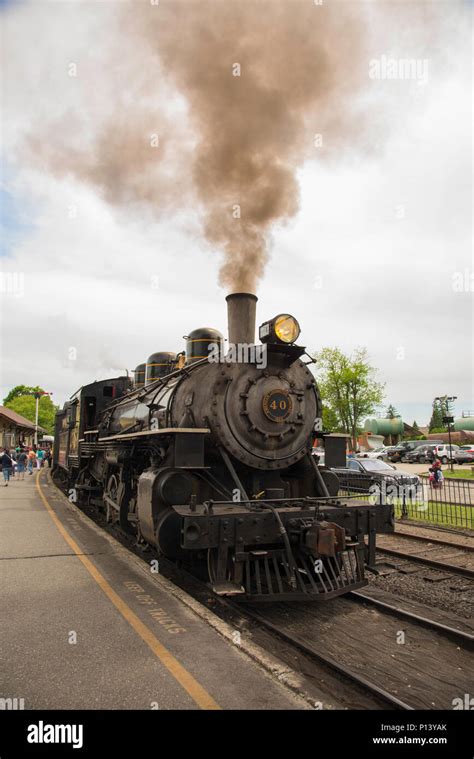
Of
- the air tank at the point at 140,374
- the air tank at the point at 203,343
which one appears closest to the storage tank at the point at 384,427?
the air tank at the point at 140,374

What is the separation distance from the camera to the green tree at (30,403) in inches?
3110

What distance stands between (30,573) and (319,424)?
4219 millimetres

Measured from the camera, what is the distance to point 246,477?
6.45 meters

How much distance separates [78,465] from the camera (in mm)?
11883

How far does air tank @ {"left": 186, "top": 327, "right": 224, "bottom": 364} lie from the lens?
716 cm

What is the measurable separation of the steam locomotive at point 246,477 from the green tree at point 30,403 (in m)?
78.1

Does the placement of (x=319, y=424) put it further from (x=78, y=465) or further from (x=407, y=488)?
(x=407, y=488)

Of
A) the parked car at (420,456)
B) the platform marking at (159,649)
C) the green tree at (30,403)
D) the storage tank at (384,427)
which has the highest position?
the green tree at (30,403)

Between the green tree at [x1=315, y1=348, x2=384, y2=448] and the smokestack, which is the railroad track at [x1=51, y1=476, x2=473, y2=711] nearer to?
the smokestack

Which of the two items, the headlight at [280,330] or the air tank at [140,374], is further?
the air tank at [140,374]

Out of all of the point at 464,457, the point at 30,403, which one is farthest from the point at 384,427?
the point at 30,403

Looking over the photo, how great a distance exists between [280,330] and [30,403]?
266 feet

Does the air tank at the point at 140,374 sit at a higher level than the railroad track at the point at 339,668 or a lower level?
higher

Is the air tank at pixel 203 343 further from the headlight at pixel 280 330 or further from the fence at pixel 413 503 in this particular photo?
the fence at pixel 413 503
